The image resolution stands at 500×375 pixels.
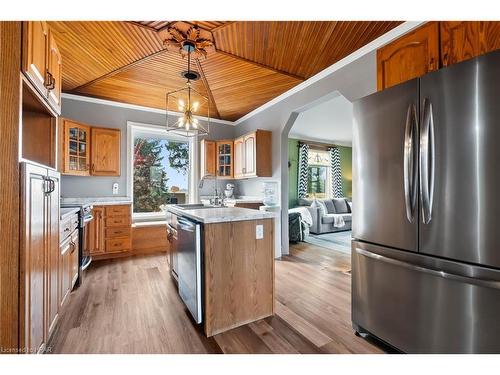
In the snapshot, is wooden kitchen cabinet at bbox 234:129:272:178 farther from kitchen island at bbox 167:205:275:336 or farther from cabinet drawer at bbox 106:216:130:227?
cabinet drawer at bbox 106:216:130:227

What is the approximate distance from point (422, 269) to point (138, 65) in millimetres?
3637

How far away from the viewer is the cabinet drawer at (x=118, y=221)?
3.80 m

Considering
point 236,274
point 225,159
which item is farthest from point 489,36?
point 225,159

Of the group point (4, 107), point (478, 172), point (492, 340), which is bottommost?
point (492, 340)

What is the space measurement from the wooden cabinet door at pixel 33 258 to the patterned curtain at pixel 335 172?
7426 mm

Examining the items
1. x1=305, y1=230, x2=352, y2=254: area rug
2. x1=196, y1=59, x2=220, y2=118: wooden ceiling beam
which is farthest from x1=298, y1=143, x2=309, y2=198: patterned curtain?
x1=196, y1=59, x2=220, y2=118: wooden ceiling beam

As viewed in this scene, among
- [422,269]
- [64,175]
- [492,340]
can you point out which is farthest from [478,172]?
[64,175]

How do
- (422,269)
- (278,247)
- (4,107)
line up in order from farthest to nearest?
1. (278,247)
2. (422,269)
3. (4,107)

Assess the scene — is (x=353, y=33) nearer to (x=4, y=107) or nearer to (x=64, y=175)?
(x=4, y=107)

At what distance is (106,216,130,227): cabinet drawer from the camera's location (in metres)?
3.80

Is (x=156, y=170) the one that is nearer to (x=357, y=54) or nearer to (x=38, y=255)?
(x=38, y=255)

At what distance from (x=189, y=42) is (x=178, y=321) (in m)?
2.72

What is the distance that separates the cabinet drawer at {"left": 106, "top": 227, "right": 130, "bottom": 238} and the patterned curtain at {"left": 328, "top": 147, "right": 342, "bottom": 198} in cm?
617
